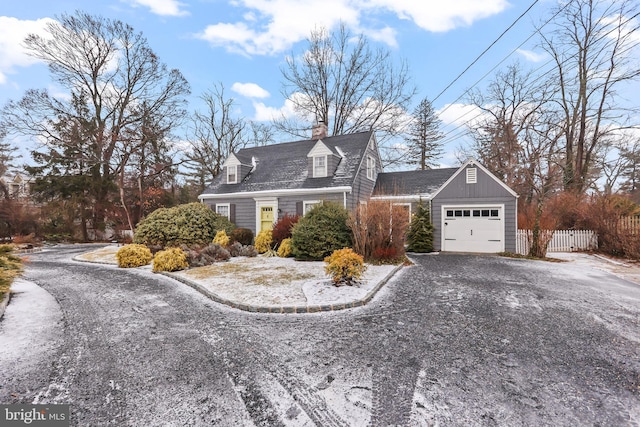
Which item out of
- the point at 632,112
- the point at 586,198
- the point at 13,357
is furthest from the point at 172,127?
the point at 632,112

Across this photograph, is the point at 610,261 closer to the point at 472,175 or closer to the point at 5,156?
the point at 472,175

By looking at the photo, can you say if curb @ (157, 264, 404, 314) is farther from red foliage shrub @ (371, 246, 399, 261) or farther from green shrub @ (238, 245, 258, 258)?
green shrub @ (238, 245, 258, 258)

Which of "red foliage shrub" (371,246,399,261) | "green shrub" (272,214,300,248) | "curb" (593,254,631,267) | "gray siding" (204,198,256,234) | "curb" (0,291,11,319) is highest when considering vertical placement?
"gray siding" (204,198,256,234)

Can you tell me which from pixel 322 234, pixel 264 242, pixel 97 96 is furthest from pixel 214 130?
pixel 322 234

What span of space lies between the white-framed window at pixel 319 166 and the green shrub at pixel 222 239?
534 centimetres

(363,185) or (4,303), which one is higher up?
(363,185)

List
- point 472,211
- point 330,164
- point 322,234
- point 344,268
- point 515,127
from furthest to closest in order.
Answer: point 515,127 < point 330,164 < point 472,211 < point 322,234 < point 344,268

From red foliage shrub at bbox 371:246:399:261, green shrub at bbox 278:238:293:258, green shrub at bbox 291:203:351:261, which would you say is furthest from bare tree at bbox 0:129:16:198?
red foliage shrub at bbox 371:246:399:261

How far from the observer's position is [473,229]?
41.0 ft

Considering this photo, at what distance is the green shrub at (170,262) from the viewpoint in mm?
8555

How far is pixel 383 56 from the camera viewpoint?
20.4 m

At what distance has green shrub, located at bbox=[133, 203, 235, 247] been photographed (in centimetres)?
1233

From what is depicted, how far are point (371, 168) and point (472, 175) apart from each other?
5062 millimetres

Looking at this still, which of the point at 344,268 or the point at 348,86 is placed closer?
the point at 344,268
